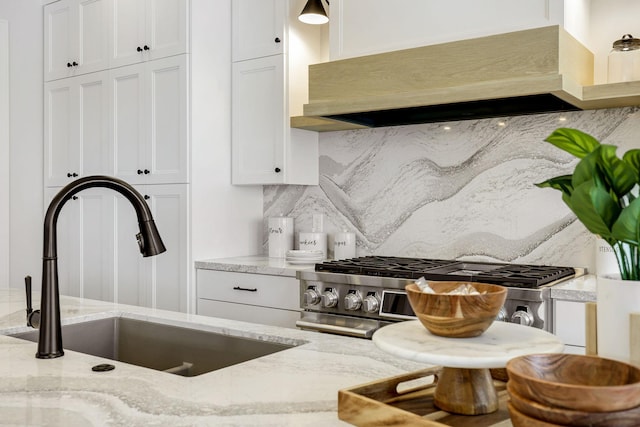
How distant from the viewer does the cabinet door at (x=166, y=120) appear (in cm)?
343

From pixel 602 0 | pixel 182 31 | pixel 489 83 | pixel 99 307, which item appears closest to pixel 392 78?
pixel 489 83

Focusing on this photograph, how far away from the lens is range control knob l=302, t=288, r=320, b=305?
2.85 meters

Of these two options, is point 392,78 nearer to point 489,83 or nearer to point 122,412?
point 489,83

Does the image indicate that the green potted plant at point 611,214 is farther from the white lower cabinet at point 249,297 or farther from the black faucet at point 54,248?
the white lower cabinet at point 249,297

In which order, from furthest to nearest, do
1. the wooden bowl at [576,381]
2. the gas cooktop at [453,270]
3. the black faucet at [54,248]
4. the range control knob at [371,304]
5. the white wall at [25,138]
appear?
the white wall at [25,138] → the range control knob at [371,304] → the gas cooktop at [453,270] → the black faucet at [54,248] → the wooden bowl at [576,381]

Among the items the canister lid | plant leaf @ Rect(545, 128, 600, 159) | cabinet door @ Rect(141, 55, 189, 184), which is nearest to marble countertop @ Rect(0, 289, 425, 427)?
plant leaf @ Rect(545, 128, 600, 159)

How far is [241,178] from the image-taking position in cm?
362

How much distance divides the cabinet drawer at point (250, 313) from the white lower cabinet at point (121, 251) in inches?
5.5

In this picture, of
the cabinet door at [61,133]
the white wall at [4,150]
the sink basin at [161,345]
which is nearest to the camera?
the sink basin at [161,345]

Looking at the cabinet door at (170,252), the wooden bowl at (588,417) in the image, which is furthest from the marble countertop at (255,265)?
the wooden bowl at (588,417)

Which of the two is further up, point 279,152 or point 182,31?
point 182,31

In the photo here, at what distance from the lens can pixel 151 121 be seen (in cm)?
359

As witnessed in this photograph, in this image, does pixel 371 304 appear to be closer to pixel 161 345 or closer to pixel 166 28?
pixel 161 345

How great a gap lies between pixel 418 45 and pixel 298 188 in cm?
132
